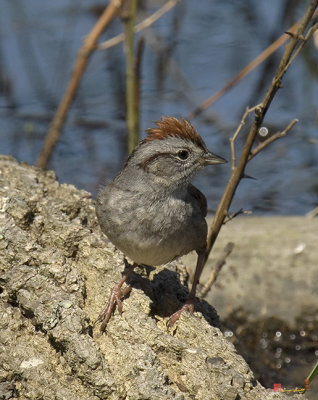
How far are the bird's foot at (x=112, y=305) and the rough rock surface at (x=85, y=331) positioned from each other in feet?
0.11

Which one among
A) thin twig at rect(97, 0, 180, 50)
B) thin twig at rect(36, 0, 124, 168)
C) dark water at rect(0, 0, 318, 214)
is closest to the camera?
thin twig at rect(97, 0, 180, 50)

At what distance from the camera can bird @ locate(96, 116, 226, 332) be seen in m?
4.26

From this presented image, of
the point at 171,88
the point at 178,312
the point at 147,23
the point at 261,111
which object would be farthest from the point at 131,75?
the point at 171,88

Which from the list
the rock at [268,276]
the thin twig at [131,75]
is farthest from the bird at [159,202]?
the thin twig at [131,75]

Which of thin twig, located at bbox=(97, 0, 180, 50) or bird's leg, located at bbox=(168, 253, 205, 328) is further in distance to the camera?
thin twig, located at bbox=(97, 0, 180, 50)

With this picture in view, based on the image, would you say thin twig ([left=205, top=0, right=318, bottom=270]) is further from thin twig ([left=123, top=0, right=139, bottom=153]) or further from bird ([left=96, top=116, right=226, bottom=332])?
thin twig ([left=123, top=0, right=139, bottom=153])

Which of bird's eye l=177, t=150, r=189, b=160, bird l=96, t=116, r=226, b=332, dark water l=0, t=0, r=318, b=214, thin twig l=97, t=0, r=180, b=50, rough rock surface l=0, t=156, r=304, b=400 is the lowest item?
rough rock surface l=0, t=156, r=304, b=400

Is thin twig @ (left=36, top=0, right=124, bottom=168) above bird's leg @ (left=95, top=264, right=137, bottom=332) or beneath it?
above

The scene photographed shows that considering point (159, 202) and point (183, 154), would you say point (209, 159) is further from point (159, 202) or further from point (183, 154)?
point (159, 202)

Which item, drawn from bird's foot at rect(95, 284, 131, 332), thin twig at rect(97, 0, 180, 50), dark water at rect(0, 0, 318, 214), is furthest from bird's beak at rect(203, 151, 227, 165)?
dark water at rect(0, 0, 318, 214)

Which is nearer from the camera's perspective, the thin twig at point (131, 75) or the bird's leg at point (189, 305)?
the bird's leg at point (189, 305)

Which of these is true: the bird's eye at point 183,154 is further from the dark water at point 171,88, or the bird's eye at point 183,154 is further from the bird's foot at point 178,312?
the dark water at point 171,88

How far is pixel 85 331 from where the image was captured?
149 inches

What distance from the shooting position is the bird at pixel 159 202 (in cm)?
426
